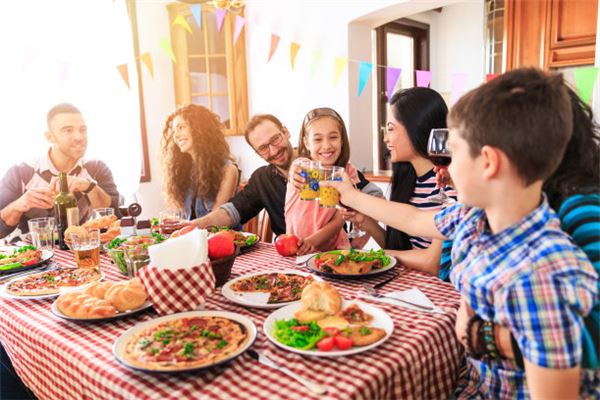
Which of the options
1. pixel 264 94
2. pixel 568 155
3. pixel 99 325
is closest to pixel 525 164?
pixel 568 155

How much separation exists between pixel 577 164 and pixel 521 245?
29cm

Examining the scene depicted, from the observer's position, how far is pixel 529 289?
807 mm

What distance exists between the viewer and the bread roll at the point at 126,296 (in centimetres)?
123

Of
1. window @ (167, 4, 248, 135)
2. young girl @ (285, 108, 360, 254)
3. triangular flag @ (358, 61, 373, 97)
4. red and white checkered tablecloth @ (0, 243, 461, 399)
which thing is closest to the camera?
red and white checkered tablecloth @ (0, 243, 461, 399)

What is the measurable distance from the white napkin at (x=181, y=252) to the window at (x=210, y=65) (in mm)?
3567

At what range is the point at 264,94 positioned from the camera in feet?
15.3

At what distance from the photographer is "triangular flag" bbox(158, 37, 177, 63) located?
4562mm

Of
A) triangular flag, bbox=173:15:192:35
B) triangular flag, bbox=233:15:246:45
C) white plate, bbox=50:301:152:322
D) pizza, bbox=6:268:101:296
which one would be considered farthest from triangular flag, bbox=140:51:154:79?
white plate, bbox=50:301:152:322

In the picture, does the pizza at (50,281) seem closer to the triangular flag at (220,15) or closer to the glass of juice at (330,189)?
the glass of juice at (330,189)

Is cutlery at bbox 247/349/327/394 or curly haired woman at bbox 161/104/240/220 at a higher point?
curly haired woman at bbox 161/104/240/220

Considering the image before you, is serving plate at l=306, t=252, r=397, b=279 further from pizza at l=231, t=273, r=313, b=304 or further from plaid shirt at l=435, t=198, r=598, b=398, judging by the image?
plaid shirt at l=435, t=198, r=598, b=398

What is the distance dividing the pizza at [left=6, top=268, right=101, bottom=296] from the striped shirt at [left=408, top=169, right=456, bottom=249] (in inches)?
48.8

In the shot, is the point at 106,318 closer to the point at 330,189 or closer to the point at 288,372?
the point at 288,372

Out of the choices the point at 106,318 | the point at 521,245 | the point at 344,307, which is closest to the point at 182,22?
the point at 106,318
